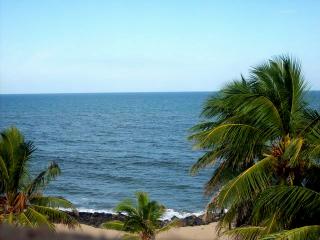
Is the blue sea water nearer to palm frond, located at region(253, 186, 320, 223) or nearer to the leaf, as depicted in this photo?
the leaf

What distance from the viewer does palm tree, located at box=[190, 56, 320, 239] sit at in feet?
31.4

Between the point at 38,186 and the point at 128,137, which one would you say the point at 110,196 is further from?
the point at 128,137

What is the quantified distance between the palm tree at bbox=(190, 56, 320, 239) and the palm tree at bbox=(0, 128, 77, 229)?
17.0 feet

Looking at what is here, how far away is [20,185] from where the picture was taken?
14.2 metres

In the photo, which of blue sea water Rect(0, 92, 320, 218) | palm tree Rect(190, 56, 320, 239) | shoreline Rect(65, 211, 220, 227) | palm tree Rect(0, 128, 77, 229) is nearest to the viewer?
palm tree Rect(190, 56, 320, 239)

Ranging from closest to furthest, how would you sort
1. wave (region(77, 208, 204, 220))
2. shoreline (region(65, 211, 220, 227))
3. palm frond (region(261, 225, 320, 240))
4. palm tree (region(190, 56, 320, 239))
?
palm frond (region(261, 225, 320, 240))
palm tree (region(190, 56, 320, 239))
shoreline (region(65, 211, 220, 227))
wave (region(77, 208, 204, 220))

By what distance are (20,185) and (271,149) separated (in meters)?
7.82

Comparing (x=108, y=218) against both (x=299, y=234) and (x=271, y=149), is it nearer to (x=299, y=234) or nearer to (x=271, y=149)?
(x=271, y=149)

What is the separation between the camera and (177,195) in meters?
38.5

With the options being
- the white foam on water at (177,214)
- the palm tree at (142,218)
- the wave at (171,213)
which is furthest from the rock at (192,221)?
the palm tree at (142,218)

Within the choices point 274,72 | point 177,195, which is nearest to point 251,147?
point 274,72

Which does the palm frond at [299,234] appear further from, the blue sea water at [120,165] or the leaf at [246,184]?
the blue sea water at [120,165]

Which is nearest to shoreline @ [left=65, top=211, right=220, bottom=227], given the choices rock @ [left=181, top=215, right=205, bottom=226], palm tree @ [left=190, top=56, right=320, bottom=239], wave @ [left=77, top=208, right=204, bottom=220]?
rock @ [left=181, top=215, right=205, bottom=226]

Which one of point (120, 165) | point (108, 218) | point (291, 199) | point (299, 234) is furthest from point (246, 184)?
point (120, 165)
